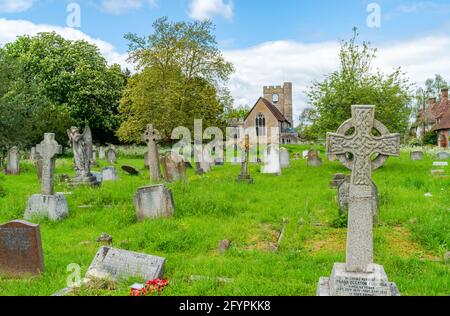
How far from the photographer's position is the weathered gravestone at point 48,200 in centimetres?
1046

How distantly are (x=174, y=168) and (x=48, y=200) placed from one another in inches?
227

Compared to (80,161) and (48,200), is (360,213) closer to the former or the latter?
(48,200)

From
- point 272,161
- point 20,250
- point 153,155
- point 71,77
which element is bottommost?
point 20,250

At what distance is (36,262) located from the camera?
22.6 feet

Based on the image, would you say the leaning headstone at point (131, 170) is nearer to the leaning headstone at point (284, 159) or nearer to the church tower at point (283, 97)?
the leaning headstone at point (284, 159)

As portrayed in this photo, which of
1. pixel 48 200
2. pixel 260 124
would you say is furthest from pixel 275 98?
pixel 48 200

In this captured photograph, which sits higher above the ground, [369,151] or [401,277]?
[369,151]

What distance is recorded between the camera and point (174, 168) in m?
15.6

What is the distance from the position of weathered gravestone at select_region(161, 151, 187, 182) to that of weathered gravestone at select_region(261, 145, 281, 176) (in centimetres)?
516

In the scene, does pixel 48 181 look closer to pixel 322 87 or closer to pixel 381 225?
pixel 381 225

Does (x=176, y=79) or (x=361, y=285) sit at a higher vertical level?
(x=176, y=79)

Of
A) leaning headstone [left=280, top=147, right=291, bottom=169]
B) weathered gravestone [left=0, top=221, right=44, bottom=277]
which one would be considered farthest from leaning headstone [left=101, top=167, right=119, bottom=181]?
weathered gravestone [left=0, top=221, right=44, bottom=277]
